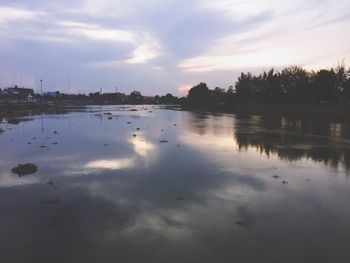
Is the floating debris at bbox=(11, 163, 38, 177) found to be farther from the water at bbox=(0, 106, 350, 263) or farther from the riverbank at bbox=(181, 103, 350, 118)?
the riverbank at bbox=(181, 103, 350, 118)

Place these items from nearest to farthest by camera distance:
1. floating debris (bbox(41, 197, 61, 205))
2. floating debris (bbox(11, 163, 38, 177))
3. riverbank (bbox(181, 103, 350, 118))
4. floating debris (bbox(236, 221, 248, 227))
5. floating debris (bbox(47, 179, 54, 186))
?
floating debris (bbox(236, 221, 248, 227)) < floating debris (bbox(41, 197, 61, 205)) < floating debris (bbox(47, 179, 54, 186)) < floating debris (bbox(11, 163, 38, 177)) < riverbank (bbox(181, 103, 350, 118))

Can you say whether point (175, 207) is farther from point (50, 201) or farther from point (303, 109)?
point (303, 109)

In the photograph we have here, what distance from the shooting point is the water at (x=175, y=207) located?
1014cm

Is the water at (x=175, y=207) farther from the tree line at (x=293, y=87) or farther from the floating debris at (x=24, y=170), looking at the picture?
the tree line at (x=293, y=87)

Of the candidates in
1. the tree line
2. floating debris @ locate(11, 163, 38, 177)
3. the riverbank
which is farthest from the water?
the tree line

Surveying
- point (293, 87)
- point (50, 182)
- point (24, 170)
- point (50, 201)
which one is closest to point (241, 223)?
point (50, 201)

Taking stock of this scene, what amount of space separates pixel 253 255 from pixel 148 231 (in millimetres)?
3170

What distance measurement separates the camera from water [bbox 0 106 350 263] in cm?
1014

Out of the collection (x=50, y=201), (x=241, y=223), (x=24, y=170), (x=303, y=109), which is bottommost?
(x=241, y=223)

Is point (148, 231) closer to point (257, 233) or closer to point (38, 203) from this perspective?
point (257, 233)

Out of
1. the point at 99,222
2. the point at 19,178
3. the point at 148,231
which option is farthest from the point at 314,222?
the point at 19,178

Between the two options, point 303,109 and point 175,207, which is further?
point 303,109

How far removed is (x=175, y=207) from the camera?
13742mm

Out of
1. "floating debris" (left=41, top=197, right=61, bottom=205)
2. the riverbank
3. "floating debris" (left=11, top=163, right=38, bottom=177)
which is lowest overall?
"floating debris" (left=41, top=197, right=61, bottom=205)
